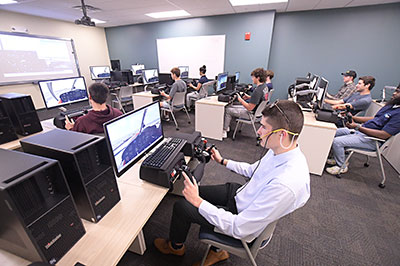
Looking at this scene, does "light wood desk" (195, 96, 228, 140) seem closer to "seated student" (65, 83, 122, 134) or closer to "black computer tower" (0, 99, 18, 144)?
"seated student" (65, 83, 122, 134)

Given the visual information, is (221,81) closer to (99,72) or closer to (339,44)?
(339,44)

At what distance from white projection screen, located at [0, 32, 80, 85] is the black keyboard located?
6047 mm

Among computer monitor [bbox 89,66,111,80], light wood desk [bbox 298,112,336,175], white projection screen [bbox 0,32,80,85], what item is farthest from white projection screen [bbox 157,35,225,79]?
light wood desk [bbox 298,112,336,175]

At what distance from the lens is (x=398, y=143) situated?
100 inches

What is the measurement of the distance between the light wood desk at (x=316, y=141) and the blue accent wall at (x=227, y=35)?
3.35 m

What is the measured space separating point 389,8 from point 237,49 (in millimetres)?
3485

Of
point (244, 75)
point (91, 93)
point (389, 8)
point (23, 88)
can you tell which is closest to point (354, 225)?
point (91, 93)

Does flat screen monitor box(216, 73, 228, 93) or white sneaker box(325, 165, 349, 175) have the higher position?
flat screen monitor box(216, 73, 228, 93)

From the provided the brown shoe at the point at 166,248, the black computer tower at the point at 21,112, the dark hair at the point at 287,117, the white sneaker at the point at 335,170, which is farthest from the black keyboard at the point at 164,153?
the white sneaker at the point at 335,170

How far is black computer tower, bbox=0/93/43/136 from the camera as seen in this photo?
1476mm

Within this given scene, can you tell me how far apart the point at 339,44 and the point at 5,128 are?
661 cm

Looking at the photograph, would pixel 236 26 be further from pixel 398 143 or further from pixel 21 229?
pixel 21 229

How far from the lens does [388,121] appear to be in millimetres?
1975

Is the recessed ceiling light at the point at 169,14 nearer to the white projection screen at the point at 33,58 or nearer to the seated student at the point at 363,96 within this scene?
the white projection screen at the point at 33,58
